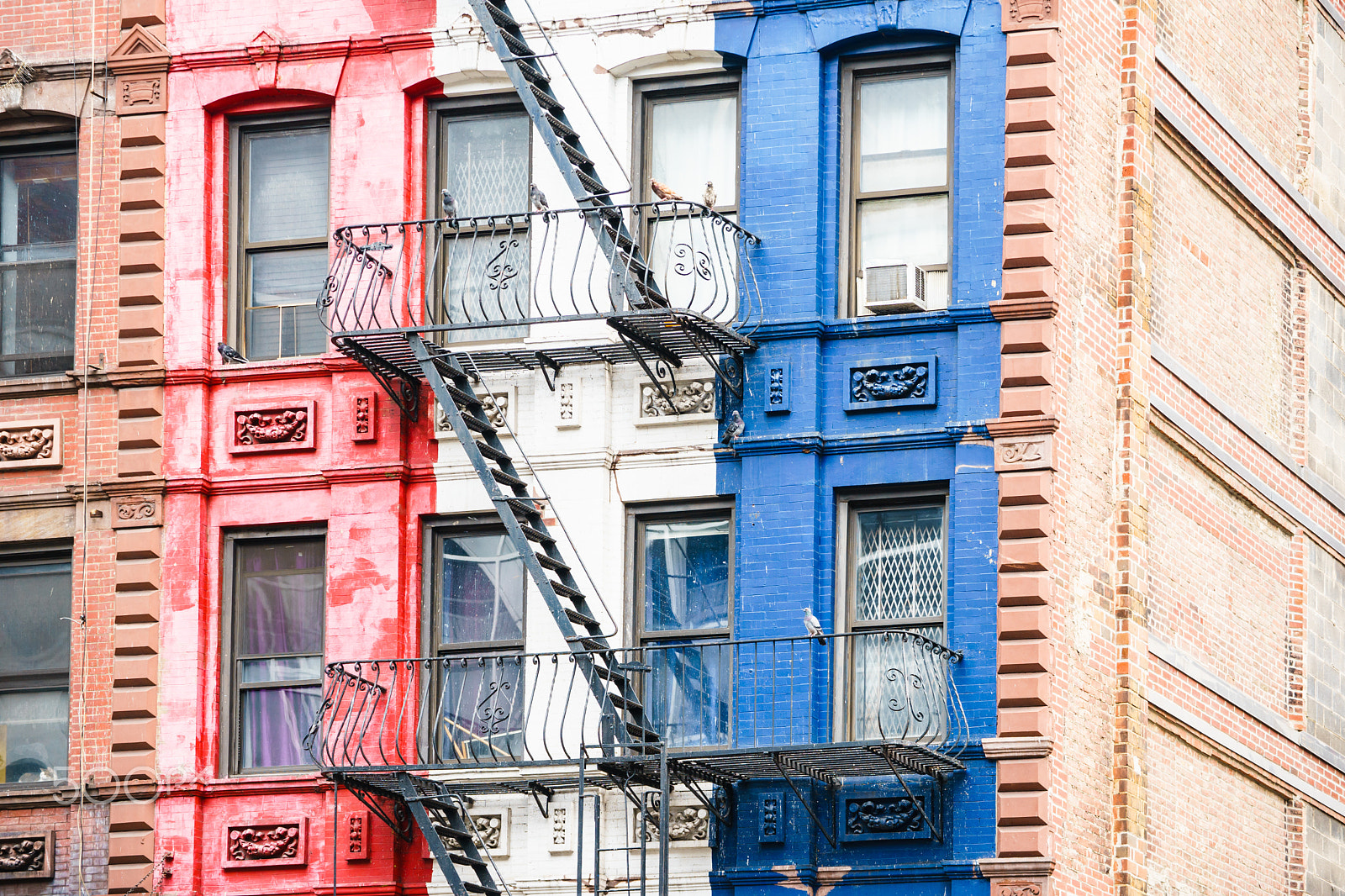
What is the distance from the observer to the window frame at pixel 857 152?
24359 millimetres

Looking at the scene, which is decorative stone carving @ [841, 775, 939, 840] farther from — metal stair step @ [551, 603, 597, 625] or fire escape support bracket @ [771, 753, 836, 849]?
metal stair step @ [551, 603, 597, 625]

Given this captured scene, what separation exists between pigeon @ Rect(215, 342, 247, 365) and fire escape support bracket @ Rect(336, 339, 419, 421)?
1380 mm

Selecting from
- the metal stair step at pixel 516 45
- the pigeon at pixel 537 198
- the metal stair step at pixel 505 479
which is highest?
the metal stair step at pixel 516 45

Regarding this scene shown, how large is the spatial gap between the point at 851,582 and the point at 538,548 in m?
2.64

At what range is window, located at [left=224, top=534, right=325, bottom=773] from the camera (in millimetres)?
25266

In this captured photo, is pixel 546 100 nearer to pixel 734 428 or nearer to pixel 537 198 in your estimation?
pixel 537 198

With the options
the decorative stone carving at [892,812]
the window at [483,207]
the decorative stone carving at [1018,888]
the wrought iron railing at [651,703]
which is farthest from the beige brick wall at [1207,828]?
the window at [483,207]

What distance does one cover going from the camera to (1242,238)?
2853 centimetres

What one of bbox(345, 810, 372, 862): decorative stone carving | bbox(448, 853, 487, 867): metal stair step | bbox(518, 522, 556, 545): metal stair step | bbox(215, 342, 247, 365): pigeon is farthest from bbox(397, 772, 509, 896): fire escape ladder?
bbox(215, 342, 247, 365): pigeon

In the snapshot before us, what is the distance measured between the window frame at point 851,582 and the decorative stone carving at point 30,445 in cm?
719

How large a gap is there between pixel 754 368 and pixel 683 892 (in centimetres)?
434

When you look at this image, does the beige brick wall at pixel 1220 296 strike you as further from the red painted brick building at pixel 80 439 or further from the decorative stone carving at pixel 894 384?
the red painted brick building at pixel 80 439

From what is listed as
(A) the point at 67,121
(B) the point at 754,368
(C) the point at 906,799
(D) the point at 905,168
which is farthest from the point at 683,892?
(A) the point at 67,121

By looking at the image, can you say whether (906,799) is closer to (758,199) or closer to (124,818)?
(758,199)
